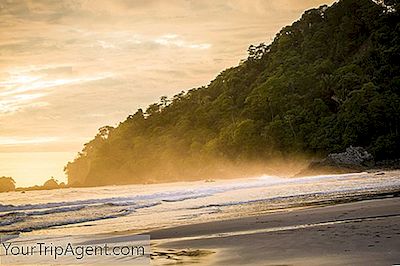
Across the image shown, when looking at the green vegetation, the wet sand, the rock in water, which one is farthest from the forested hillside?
the wet sand

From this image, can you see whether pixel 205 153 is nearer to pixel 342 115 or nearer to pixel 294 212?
pixel 342 115

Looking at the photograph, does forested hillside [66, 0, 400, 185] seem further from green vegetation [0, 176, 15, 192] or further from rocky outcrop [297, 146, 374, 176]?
green vegetation [0, 176, 15, 192]

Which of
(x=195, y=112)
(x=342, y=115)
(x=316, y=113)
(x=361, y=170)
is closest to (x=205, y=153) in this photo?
(x=195, y=112)

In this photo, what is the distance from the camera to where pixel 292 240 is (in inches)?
391

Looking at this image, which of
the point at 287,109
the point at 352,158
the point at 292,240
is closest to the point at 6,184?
the point at 287,109

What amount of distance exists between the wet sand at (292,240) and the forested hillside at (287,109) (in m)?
54.6

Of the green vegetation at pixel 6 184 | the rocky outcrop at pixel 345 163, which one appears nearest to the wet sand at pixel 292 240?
the rocky outcrop at pixel 345 163

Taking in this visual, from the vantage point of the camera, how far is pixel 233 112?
10331cm

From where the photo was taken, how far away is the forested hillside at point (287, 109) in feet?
235

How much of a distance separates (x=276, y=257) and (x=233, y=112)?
313 ft

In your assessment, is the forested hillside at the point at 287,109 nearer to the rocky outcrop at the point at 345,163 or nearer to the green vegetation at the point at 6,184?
the rocky outcrop at the point at 345,163

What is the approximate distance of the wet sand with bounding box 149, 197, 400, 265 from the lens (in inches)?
313

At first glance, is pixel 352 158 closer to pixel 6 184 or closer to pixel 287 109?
pixel 287 109

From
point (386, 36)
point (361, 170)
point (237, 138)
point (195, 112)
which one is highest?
point (386, 36)
